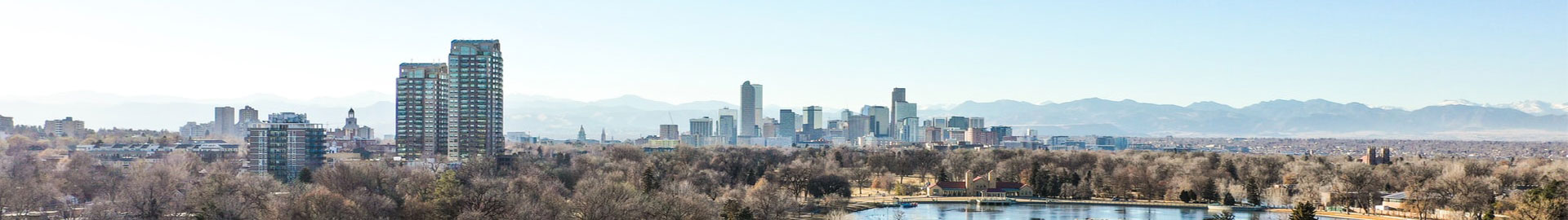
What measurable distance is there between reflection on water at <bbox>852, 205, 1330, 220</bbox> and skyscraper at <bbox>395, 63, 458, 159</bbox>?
3387cm

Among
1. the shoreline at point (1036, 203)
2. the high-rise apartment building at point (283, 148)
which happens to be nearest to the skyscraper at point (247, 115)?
the high-rise apartment building at point (283, 148)

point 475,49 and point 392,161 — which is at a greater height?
point 475,49

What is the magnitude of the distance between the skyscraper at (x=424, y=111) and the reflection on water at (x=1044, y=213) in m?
33.9

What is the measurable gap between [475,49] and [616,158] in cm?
1124

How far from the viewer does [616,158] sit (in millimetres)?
83625

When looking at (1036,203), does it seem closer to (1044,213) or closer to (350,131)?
(1044,213)

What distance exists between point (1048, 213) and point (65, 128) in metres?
113

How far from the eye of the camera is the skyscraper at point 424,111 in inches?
3533

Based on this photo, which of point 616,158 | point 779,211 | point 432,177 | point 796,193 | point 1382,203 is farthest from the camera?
point 616,158

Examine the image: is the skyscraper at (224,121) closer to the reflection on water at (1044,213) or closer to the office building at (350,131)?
the office building at (350,131)

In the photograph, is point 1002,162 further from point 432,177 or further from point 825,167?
point 432,177

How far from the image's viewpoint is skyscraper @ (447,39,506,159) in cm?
8856

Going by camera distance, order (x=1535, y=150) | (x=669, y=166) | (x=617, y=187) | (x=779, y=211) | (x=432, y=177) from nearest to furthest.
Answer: (x=617, y=187) < (x=779, y=211) < (x=432, y=177) < (x=669, y=166) < (x=1535, y=150)

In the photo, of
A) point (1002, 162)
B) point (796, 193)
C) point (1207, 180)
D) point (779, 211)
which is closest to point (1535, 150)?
point (1002, 162)
